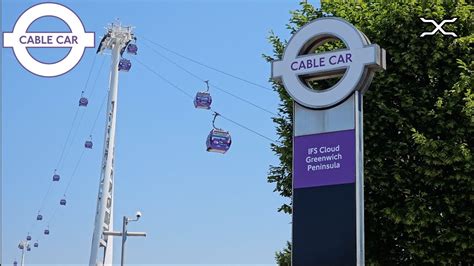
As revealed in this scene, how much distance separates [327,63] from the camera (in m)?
17.0

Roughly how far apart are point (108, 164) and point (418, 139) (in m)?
23.5

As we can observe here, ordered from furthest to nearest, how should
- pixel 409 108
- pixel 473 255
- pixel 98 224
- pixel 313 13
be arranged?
pixel 98 224
pixel 313 13
pixel 409 108
pixel 473 255

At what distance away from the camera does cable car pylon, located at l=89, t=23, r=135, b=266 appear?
3806 centimetres

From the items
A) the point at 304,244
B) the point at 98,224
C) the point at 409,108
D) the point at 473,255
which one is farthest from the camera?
the point at 98,224

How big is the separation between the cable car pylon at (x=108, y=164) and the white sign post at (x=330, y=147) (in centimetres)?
1930

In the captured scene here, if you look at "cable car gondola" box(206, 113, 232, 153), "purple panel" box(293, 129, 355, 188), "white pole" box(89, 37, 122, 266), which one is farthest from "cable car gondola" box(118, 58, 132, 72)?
"purple panel" box(293, 129, 355, 188)

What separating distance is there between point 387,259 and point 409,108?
13.7ft

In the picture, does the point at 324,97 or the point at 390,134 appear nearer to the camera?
the point at 324,97

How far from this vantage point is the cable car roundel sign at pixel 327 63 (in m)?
16.5

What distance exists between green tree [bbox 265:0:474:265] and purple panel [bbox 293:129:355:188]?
3.44m

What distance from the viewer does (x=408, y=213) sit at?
18.9 meters

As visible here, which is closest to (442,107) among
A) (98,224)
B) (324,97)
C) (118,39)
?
(324,97)

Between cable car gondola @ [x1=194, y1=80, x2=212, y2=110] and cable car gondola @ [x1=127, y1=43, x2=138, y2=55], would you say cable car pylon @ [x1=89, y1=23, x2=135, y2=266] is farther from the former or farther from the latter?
cable car gondola @ [x1=194, y1=80, x2=212, y2=110]

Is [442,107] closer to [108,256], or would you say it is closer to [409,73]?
[409,73]
